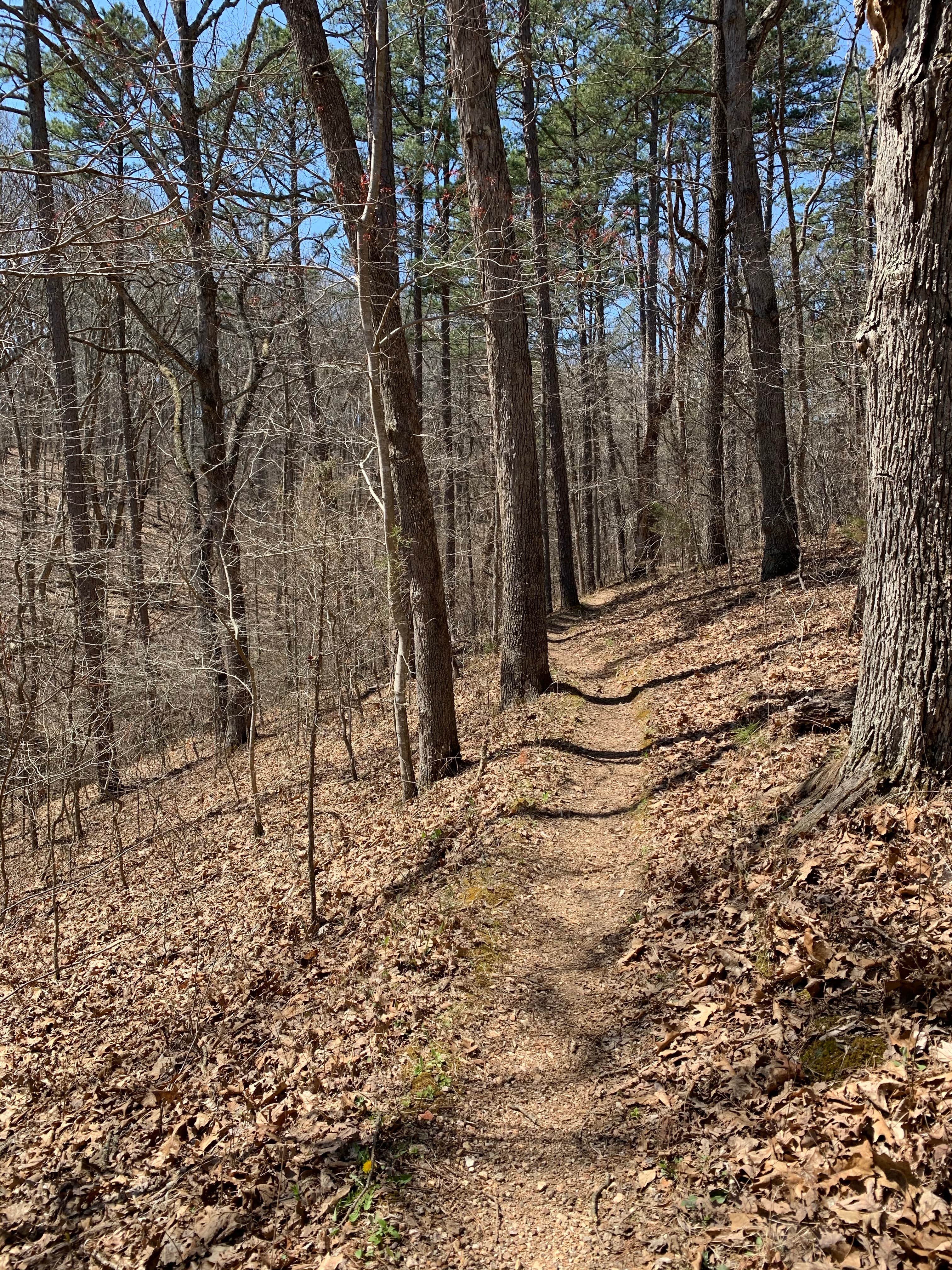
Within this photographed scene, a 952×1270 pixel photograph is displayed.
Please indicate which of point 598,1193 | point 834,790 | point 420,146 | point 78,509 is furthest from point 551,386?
point 598,1193

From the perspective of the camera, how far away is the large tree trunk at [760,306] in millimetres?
11602

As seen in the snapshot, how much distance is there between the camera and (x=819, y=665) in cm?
755

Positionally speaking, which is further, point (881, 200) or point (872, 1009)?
point (881, 200)

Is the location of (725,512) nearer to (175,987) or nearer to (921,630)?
(921,630)

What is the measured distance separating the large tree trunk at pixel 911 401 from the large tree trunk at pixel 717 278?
8.68 metres

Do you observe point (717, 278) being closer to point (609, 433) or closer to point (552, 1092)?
point (609, 433)

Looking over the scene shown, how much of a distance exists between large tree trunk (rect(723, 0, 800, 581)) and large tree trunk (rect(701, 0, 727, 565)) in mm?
295

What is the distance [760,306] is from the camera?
38.4 feet

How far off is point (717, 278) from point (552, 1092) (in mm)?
13023

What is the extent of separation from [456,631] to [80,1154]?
15228 millimetres

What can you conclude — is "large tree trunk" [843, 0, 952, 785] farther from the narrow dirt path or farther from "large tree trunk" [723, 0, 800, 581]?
"large tree trunk" [723, 0, 800, 581]

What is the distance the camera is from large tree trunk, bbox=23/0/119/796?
1066cm

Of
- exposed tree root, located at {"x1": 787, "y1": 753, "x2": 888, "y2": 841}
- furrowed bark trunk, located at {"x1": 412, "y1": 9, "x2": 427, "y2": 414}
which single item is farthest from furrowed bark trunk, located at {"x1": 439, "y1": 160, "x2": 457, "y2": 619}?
exposed tree root, located at {"x1": 787, "y1": 753, "x2": 888, "y2": 841}

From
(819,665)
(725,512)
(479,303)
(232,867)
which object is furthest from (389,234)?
(725,512)
